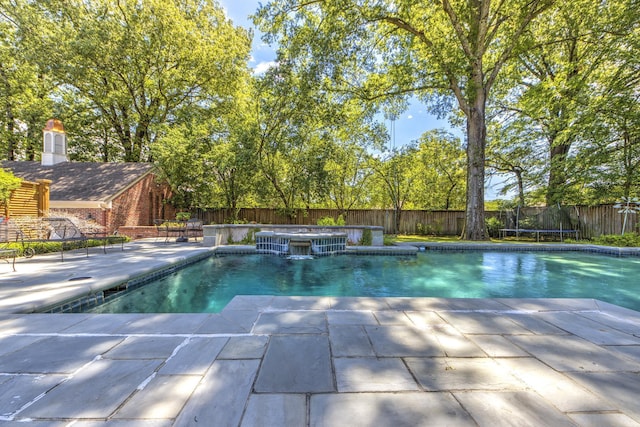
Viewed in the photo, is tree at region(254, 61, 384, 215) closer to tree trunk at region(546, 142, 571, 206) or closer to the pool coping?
Answer: the pool coping

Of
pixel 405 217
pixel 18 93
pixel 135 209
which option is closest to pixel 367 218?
pixel 405 217

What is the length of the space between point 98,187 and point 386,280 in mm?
13560

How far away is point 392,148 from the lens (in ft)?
49.9

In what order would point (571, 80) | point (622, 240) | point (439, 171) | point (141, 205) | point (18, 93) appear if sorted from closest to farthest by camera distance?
point (622, 240)
point (571, 80)
point (141, 205)
point (18, 93)
point (439, 171)

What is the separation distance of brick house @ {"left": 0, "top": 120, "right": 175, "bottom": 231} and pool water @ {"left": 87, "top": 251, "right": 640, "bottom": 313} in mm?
7403

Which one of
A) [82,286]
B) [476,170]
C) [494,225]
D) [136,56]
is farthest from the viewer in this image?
[136,56]

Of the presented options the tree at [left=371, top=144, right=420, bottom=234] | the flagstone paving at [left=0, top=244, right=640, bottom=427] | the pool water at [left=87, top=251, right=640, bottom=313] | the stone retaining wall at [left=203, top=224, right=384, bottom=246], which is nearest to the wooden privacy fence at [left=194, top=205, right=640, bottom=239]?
the tree at [left=371, top=144, right=420, bottom=234]

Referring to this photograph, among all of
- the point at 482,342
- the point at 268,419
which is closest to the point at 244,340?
the point at 268,419

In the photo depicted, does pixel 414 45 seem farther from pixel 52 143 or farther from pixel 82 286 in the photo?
pixel 52 143

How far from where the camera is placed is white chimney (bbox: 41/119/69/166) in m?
13.9

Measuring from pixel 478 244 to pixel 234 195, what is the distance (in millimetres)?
11294

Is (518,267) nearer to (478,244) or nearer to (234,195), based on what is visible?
(478,244)

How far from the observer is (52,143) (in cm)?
1407

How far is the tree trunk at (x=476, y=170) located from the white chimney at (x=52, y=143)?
20533mm
